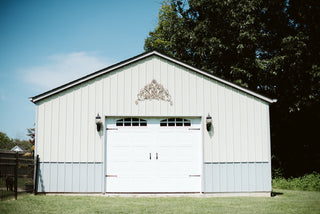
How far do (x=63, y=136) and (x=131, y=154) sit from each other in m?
2.32

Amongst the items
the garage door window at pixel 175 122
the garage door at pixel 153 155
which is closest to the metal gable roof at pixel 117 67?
the garage door at pixel 153 155

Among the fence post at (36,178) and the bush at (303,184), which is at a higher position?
the fence post at (36,178)

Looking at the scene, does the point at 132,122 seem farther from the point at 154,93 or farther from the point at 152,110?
the point at 154,93

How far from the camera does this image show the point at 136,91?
10.3 metres

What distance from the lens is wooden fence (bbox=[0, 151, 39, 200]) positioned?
27.9 feet

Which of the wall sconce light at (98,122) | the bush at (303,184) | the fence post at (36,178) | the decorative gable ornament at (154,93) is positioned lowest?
the bush at (303,184)

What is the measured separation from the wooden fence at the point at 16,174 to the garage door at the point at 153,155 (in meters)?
2.45

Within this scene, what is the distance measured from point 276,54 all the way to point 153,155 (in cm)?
976

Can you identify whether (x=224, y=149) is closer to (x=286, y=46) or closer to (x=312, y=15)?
(x=286, y=46)

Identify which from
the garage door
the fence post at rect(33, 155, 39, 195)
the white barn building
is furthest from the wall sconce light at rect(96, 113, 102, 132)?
the fence post at rect(33, 155, 39, 195)

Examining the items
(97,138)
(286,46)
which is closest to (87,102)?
(97,138)

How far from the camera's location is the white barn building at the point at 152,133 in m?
9.92

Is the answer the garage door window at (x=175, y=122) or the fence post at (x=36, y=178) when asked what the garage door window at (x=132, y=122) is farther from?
the fence post at (x=36, y=178)

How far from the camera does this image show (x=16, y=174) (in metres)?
8.58
